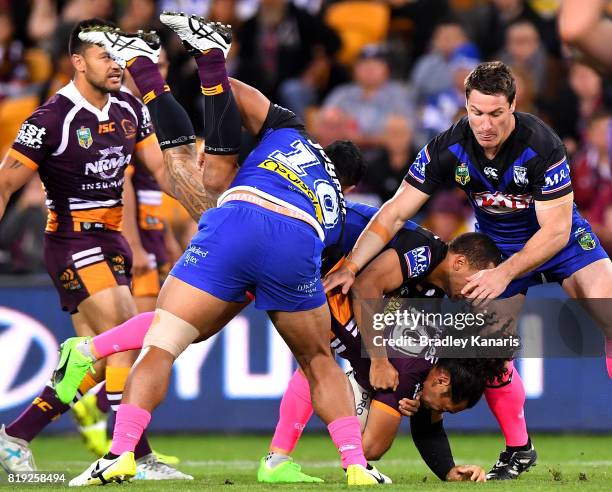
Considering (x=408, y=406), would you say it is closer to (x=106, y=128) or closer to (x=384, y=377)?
(x=384, y=377)

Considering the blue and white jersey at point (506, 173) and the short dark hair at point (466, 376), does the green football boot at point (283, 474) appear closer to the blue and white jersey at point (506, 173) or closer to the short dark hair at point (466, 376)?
the short dark hair at point (466, 376)

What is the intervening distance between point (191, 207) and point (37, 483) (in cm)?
181

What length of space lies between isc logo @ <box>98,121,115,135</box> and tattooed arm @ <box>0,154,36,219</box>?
2.14ft

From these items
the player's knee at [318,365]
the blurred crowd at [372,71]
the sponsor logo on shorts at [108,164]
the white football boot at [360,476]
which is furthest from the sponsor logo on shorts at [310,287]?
the blurred crowd at [372,71]

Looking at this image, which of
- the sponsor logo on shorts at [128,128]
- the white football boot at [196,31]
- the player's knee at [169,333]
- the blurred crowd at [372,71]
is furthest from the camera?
the blurred crowd at [372,71]

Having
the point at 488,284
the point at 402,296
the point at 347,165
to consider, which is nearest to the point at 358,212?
the point at 347,165

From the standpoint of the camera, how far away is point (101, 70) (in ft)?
27.1

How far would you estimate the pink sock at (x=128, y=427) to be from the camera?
6262 mm

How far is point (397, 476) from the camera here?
25.2 ft

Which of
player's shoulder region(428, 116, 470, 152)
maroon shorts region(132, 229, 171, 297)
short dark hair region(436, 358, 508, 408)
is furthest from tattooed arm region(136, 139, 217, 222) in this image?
maroon shorts region(132, 229, 171, 297)

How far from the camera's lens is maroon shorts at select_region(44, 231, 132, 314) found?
823cm

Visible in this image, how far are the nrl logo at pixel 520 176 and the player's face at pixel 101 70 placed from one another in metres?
2.82

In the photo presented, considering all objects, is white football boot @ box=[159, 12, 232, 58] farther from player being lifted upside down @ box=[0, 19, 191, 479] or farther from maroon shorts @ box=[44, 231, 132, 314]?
maroon shorts @ box=[44, 231, 132, 314]

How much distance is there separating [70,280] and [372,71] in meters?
6.82
